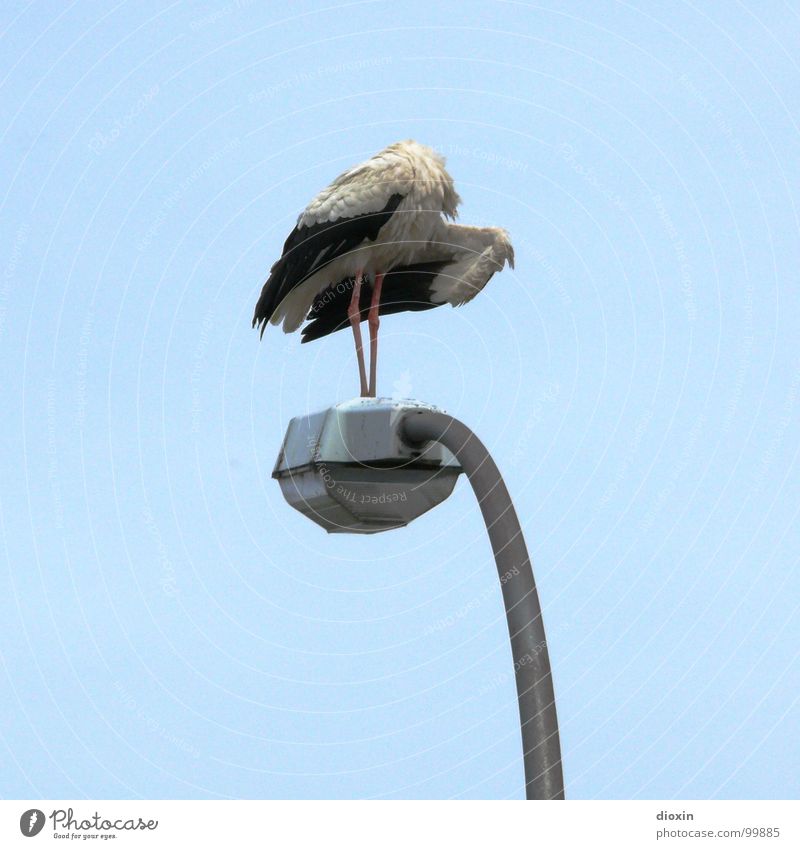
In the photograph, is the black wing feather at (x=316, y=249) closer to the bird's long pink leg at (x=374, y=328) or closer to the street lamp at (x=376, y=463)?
the bird's long pink leg at (x=374, y=328)

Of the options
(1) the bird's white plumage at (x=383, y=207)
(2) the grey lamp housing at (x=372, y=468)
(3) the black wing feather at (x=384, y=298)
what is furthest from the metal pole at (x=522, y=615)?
(3) the black wing feather at (x=384, y=298)

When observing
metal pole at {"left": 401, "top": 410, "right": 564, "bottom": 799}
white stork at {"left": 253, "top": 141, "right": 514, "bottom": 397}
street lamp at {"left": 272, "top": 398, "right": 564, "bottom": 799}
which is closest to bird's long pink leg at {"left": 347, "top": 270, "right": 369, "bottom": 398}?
white stork at {"left": 253, "top": 141, "right": 514, "bottom": 397}

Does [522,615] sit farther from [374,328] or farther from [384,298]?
[384,298]

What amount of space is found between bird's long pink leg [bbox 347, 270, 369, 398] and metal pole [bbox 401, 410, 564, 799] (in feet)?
10.1

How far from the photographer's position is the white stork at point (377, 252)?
11.4 meters

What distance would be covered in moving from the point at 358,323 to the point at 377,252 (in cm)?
67

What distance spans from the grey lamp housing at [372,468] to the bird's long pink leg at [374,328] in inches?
110

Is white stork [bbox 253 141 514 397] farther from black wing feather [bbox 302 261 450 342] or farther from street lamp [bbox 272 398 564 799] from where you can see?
street lamp [bbox 272 398 564 799]

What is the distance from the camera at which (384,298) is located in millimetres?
12344

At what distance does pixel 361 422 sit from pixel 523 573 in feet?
4.84

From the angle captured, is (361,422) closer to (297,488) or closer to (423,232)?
(297,488)
